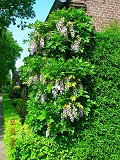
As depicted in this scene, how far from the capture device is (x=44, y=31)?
23.9 ft

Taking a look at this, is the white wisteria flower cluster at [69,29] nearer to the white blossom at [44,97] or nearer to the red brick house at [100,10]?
the white blossom at [44,97]

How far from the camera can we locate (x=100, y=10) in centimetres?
1016

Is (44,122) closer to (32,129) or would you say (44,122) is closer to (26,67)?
(32,129)

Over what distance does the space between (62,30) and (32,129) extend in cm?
263

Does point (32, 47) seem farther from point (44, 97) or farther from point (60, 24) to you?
point (44, 97)

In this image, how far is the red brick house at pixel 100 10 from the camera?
9.94 metres

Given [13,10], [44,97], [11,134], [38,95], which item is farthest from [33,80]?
[13,10]

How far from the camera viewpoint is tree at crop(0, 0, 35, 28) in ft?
82.0

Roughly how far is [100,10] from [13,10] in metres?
17.1

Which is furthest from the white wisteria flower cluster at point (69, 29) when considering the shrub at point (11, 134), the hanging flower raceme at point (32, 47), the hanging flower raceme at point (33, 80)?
the shrub at point (11, 134)

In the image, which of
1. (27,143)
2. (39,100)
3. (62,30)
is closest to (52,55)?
(62,30)

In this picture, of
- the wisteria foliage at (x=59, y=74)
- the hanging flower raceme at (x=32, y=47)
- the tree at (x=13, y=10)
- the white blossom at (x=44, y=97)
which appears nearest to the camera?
the wisteria foliage at (x=59, y=74)

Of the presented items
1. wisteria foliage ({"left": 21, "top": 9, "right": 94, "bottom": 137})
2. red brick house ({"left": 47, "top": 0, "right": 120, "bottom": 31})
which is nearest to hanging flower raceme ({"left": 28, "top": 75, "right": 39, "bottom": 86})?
wisteria foliage ({"left": 21, "top": 9, "right": 94, "bottom": 137})

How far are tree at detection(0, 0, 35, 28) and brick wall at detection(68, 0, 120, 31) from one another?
16066mm
